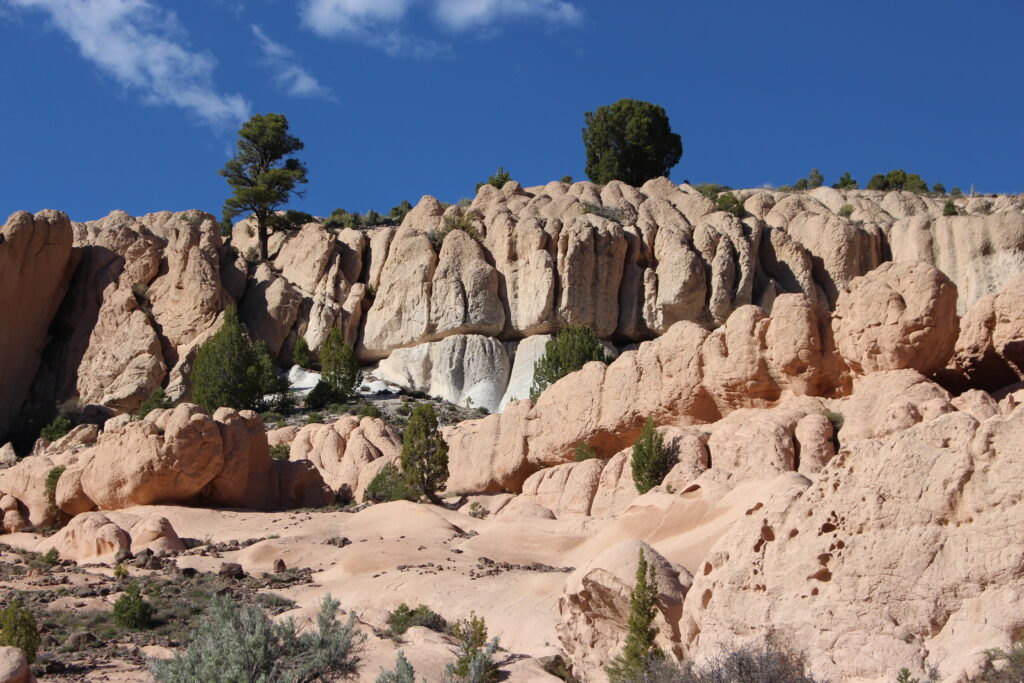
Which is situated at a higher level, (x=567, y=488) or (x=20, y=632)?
(x=567, y=488)

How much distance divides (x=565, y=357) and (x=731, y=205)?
929 inches

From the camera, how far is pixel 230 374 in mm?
50312

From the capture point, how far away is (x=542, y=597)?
19.5m

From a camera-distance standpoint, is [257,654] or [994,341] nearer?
[257,654]

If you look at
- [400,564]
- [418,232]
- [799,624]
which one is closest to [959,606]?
[799,624]

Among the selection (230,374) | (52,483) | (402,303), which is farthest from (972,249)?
(52,483)

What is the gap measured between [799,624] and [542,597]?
318 inches

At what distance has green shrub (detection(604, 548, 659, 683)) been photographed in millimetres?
12953

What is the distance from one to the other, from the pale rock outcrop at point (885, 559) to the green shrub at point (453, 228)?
165 feet

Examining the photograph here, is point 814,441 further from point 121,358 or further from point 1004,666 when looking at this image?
point 121,358

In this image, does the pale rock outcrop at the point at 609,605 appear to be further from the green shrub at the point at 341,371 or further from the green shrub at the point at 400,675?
the green shrub at the point at 341,371

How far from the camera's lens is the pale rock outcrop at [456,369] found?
57219 millimetres

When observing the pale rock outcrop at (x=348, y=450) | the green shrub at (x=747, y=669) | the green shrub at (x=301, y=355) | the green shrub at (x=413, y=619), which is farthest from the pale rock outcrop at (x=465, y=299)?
the green shrub at (x=747, y=669)

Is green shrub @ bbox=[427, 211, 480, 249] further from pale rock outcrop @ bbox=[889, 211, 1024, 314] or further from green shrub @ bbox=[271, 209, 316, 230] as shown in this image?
pale rock outcrop @ bbox=[889, 211, 1024, 314]
